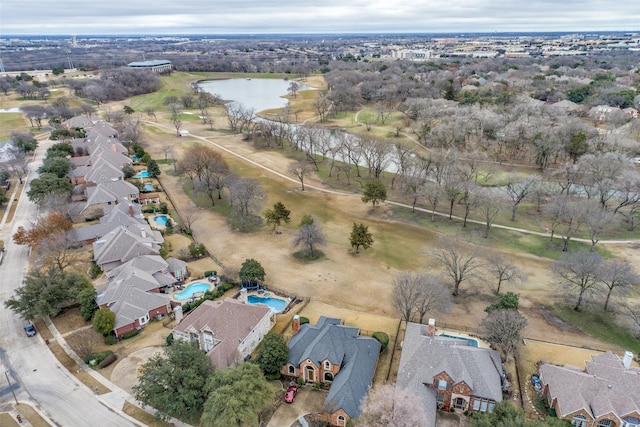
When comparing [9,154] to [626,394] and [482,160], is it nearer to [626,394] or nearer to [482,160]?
[482,160]

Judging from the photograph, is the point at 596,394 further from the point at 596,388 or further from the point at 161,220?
the point at 161,220

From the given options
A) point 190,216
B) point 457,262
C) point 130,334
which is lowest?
point 130,334

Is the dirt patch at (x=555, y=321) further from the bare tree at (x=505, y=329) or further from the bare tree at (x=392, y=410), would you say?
the bare tree at (x=392, y=410)

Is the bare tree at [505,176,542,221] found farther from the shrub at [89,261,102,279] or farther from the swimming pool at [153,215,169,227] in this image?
the shrub at [89,261,102,279]

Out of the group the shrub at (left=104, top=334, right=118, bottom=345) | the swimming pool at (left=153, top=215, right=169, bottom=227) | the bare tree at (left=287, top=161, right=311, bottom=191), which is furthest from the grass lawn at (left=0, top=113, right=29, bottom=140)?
the shrub at (left=104, top=334, right=118, bottom=345)

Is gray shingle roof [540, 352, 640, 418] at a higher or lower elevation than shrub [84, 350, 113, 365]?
higher

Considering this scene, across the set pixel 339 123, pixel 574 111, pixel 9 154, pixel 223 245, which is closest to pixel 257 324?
pixel 223 245

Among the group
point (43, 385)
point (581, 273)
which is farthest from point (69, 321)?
point (581, 273)
